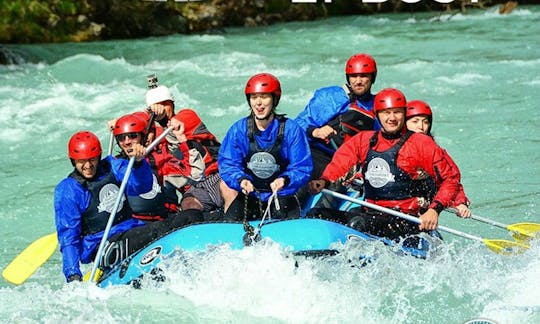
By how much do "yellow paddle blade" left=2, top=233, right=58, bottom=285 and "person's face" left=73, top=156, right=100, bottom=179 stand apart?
0.85 meters

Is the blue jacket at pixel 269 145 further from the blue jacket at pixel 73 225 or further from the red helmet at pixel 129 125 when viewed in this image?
the blue jacket at pixel 73 225

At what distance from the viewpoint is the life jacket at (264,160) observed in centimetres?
593

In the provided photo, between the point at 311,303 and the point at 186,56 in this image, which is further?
the point at 186,56

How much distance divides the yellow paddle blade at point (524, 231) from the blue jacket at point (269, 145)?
5.24 feet

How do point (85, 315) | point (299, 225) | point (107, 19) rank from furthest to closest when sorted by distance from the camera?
point (107, 19), point (299, 225), point (85, 315)

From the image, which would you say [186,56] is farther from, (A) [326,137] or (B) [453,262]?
(B) [453,262]

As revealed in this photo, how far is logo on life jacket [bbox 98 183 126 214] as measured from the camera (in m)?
6.04

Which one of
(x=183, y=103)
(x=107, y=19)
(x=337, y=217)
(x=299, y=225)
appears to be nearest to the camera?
(x=299, y=225)

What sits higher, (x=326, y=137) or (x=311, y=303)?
(x=326, y=137)

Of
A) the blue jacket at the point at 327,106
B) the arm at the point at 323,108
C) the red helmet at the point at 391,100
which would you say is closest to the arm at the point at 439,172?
the red helmet at the point at 391,100

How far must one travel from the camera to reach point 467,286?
18.7 feet

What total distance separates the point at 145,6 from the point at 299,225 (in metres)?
17.7

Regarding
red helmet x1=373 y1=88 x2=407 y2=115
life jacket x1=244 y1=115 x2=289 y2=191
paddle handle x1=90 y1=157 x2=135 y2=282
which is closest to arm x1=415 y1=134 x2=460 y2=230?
red helmet x1=373 y1=88 x2=407 y2=115

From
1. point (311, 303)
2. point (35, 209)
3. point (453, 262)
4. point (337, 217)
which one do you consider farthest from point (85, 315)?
point (35, 209)
